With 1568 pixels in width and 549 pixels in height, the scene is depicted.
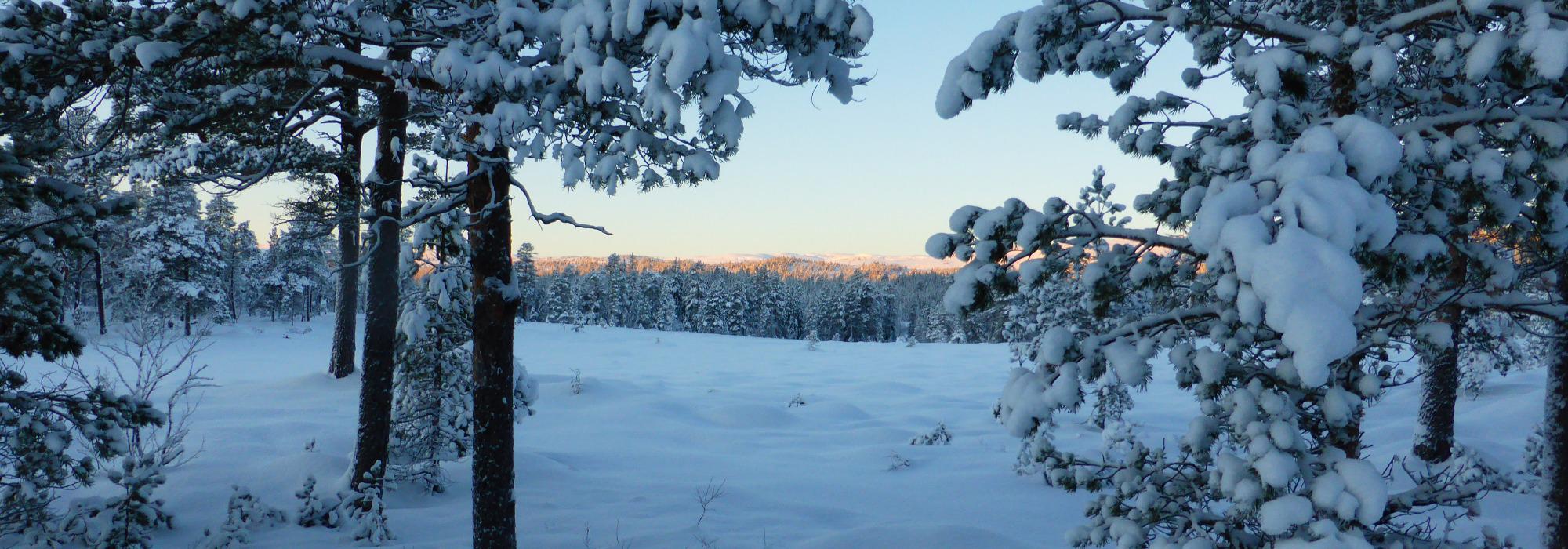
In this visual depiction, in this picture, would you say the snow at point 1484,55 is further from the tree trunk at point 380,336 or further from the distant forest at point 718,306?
the distant forest at point 718,306

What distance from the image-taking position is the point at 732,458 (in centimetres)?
1108

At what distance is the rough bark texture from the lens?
16.1 ft

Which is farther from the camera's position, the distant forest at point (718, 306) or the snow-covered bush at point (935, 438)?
the distant forest at point (718, 306)

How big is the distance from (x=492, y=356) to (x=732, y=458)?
21.8ft

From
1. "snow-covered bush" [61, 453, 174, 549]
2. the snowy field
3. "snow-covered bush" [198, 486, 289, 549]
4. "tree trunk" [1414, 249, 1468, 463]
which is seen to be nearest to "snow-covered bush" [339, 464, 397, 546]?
the snowy field

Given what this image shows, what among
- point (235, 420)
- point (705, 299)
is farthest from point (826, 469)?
point (705, 299)

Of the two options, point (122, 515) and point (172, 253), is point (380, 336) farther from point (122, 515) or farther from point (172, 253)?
point (172, 253)

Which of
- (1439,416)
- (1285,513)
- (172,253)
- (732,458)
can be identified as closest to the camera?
(1285,513)

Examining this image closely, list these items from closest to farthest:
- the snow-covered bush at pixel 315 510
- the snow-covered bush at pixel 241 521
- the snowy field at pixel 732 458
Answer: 1. the snow-covered bush at pixel 241 521
2. the snow-covered bush at pixel 315 510
3. the snowy field at pixel 732 458

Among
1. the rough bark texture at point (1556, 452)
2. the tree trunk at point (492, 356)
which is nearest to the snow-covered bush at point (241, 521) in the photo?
the tree trunk at point (492, 356)

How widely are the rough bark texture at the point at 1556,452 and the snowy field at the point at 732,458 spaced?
2.63 metres

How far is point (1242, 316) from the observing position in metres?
2.39

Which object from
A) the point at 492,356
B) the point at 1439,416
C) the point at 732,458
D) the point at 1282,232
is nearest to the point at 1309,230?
the point at 1282,232

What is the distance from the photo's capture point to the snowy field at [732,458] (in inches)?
280
